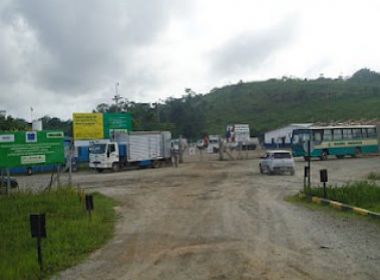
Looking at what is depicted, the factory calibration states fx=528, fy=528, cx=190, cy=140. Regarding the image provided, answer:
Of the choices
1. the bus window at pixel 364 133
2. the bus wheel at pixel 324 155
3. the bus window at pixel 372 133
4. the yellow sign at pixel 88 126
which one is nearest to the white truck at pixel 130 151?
the yellow sign at pixel 88 126

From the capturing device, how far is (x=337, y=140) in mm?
50406

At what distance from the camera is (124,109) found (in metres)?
95.3

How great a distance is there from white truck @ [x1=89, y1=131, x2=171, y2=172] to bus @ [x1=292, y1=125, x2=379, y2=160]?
12301mm

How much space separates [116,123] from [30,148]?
1173 inches

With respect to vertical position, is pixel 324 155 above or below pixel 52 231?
above

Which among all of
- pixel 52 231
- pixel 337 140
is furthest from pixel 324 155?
pixel 52 231

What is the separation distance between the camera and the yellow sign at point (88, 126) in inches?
1816

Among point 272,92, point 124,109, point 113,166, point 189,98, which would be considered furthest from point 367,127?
point 272,92

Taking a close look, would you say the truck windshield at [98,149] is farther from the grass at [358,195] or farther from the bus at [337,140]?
the grass at [358,195]

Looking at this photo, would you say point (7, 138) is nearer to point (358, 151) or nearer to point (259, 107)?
point (358, 151)

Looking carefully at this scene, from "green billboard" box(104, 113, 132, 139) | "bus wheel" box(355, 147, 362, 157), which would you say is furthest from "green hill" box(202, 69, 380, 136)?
"green billboard" box(104, 113, 132, 139)

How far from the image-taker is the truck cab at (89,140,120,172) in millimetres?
43969

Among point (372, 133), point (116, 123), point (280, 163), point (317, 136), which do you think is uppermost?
point (116, 123)

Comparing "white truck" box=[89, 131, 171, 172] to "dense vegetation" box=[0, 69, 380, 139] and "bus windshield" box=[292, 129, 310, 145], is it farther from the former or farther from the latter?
A: "dense vegetation" box=[0, 69, 380, 139]
